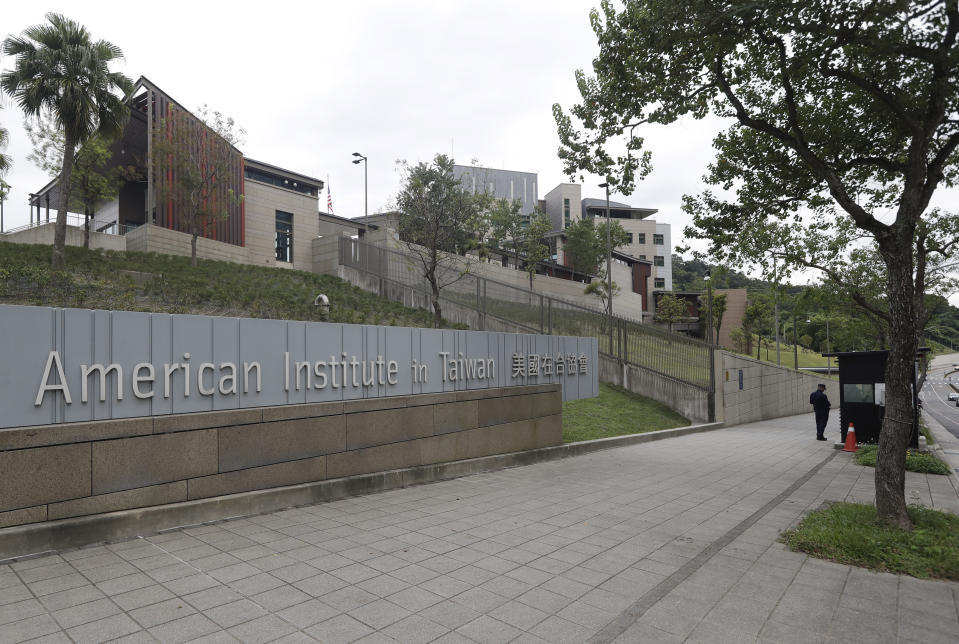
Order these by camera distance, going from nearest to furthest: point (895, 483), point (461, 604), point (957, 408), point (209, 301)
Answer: point (461, 604) → point (895, 483) → point (209, 301) → point (957, 408)

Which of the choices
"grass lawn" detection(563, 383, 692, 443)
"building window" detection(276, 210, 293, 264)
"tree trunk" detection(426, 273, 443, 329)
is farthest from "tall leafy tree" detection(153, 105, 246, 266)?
"grass lawn" detection(563, 383, 692, 443)

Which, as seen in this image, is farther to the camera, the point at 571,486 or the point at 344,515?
the point at 571,486

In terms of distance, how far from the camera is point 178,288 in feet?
49.6

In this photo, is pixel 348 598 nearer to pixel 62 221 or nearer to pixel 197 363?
pixel 197 363

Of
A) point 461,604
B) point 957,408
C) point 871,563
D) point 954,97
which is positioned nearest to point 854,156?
point 954,97

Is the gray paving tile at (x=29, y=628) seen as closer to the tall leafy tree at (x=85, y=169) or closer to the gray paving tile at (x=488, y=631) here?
the gray paving tile at (x=488, y=631)

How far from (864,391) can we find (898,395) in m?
8.95

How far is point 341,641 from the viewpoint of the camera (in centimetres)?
342

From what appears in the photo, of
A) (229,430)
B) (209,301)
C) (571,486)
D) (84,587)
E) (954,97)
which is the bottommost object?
(571,486)

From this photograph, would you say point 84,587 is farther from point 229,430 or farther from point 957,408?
point 957,408

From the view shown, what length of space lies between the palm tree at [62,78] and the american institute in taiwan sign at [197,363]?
1349 centimetres

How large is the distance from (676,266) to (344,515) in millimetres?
107668

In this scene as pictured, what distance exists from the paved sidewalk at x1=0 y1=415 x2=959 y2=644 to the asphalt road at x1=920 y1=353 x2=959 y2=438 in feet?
146

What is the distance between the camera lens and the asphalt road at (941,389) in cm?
5000
